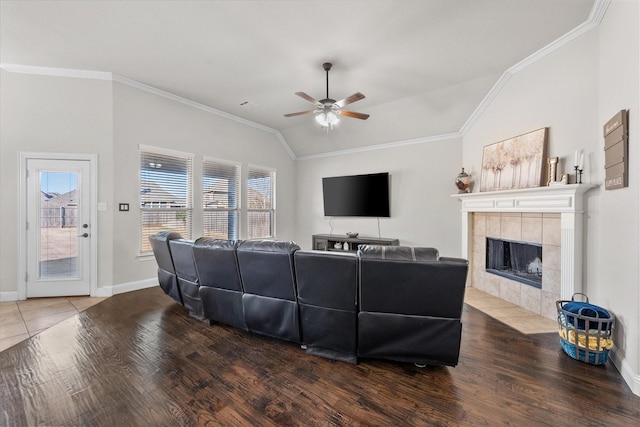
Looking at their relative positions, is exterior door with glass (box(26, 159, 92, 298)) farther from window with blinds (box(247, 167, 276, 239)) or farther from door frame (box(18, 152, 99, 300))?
window with blinds (box(247, 167, 276, 239))

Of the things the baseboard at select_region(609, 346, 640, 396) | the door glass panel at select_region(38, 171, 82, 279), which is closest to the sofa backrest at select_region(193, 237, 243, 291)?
the door glass panel at select_region(38, 171, 82, 279)

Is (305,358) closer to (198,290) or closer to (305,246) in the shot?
(198,290)

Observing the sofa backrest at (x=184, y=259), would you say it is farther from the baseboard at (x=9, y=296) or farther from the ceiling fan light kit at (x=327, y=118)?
the baseboard at (x=9, y=296)

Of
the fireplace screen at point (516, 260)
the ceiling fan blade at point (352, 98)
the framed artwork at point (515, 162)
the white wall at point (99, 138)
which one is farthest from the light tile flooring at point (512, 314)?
the white wall at point (99, 138)

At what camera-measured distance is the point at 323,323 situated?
7.63ft

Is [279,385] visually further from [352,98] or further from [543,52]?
[543,52]

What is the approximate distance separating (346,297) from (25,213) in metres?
4.58

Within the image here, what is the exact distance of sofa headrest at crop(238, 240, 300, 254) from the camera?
2392 mm

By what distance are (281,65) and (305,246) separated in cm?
439

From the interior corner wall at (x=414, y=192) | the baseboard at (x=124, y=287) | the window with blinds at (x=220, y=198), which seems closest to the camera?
the baseboard at (x=124, y=287)

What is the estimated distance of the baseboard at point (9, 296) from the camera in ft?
12.4

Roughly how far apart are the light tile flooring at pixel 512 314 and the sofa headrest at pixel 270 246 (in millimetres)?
2563

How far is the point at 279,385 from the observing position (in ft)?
6.57

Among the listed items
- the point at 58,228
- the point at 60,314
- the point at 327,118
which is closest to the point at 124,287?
the point at 60,314
